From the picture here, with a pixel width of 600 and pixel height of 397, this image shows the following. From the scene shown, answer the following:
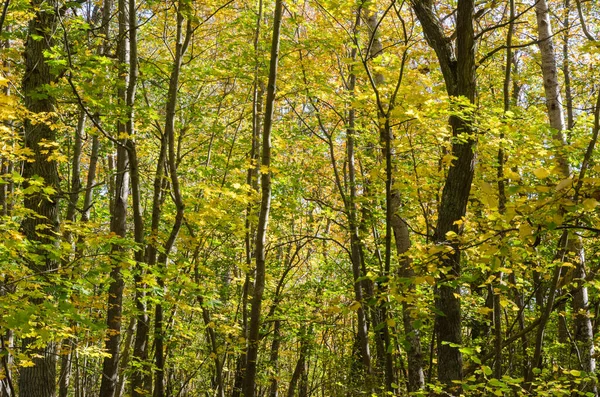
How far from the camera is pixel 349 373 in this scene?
9477 millimetres

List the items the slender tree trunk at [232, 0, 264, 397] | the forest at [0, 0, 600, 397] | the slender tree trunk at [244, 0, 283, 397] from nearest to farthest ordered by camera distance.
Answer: the forest at [0, 0, 600, 397] < the slender tree trunk at [244, 0, 283, 397] < the slender tree trunk at [232, 0, 264, 397]

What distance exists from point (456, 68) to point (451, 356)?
2540 millimetres

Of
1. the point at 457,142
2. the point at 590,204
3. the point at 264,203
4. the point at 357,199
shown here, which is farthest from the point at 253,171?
the point at 590,204

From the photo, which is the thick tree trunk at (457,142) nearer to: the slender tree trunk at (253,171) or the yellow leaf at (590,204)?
the yellow leaf at (590,204)

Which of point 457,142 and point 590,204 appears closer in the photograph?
point 590,204

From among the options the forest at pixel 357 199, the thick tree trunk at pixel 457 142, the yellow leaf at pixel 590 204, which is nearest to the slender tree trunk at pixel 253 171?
the forest at pixel 357 199

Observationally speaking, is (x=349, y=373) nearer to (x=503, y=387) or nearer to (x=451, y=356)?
(x=451, y=356)

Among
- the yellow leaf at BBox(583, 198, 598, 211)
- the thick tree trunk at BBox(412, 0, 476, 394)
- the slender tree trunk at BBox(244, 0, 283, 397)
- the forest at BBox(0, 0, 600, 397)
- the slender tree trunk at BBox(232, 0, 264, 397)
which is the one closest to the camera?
the yellow leaf at BBox(583, 198, 598, 211)

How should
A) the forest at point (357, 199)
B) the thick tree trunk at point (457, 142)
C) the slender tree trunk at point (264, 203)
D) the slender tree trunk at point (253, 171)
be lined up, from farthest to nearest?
the slender tree trunk at point (253, 171) < the slender tree trunk at point (264, 203) < the thick tree trunk at point (457, 142) < the forest at point (357, 199)

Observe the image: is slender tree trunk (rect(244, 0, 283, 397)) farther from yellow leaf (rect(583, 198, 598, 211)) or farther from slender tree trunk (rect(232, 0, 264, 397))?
yellow leaf (rect(583, 198, 598, 211))

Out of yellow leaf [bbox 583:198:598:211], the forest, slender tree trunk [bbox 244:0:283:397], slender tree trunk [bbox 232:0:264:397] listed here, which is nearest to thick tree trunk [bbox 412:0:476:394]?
the forest

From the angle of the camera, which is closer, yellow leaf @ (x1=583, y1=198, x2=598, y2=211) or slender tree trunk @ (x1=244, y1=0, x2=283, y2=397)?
yellow leaf @ (x1=583, y1=198, x2=598, y2=211)

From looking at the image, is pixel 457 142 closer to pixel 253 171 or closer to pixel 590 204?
pixel 590 204

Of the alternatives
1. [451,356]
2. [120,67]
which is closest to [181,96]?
[120,67]
